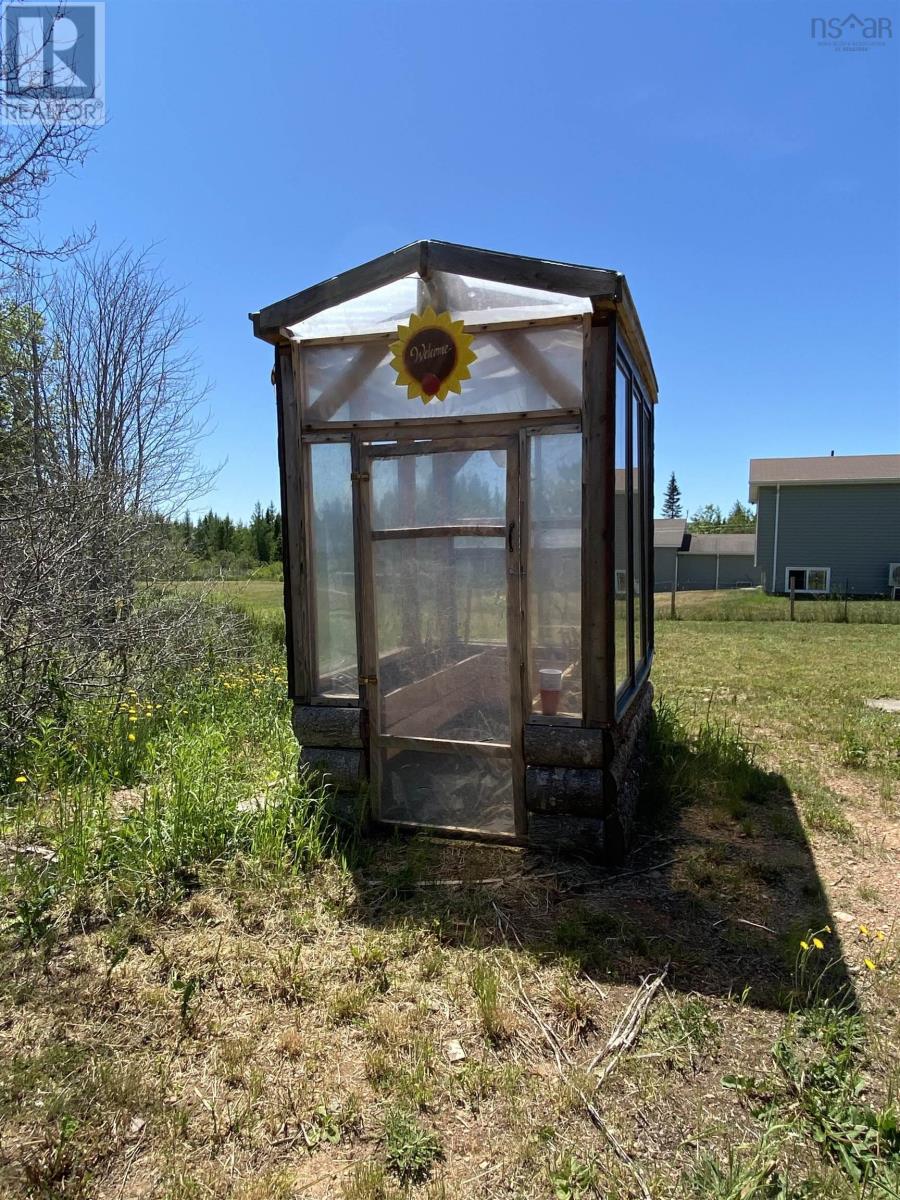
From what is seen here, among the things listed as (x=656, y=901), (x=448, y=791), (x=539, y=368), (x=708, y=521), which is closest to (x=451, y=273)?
(x=539, y=368)

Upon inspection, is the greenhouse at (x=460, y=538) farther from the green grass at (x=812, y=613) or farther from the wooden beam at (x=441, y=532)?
the green grass at (x=812, y=613)

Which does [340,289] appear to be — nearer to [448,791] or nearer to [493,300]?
[493,300]

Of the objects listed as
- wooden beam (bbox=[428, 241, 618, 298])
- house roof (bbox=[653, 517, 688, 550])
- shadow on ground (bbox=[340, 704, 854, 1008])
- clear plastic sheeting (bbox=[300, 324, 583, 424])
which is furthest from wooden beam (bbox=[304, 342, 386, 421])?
house roof (bbox=[653, 517, 688, 550])

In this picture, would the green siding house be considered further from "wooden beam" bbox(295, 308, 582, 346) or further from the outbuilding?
"wooden beam" bbox(295, 308, 582, 346)

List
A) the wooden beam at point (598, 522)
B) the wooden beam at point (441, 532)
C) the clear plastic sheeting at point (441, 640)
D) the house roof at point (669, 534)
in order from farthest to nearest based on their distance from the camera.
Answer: the house roof at point (669, 534) → the clear plastic sheeting at point (441, 640) → the wooden beam at point (441, 532) → the wooden beam at point (598, 522)

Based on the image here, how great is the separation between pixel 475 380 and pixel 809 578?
2319 centimetres

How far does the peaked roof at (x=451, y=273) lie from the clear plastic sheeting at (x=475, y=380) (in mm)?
193

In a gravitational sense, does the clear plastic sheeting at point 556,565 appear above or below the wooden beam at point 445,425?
below

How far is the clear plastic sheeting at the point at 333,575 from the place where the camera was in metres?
3.95

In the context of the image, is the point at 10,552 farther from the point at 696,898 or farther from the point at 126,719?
the point at 696,898

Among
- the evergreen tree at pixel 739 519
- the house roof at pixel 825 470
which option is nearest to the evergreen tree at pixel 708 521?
the evergreen tree at pixel 739 519

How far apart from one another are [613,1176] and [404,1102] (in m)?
0.61

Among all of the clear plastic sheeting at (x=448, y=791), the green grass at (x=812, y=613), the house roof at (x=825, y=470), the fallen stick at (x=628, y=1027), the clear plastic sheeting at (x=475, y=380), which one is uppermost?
the house roof at (x=825, y=470)

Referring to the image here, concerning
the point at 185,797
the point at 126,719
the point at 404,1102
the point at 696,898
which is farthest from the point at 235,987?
the point at 126,719
